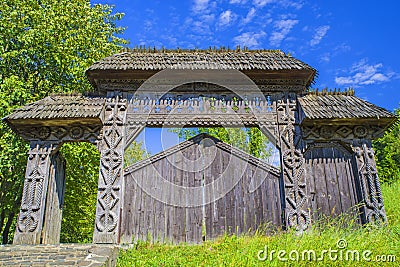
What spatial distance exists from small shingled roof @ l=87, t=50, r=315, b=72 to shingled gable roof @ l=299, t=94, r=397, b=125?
93 cm

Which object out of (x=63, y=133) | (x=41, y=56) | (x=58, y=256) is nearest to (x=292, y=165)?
(x=58, y=256)

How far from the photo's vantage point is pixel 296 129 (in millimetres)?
8836

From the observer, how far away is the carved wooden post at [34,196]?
7.91 m

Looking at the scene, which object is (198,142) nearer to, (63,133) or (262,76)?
(262,76)

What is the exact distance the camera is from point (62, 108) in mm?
8562

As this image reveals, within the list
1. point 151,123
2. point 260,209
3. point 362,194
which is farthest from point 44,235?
point 362,194

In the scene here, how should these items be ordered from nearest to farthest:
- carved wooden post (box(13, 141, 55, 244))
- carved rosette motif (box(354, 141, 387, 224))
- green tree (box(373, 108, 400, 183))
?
carved wooden post (box(13, 141, 55, 244)), carved rosette motif (box(354, 141, 387, 224)), green tree (box(373, 108, 400, 183))

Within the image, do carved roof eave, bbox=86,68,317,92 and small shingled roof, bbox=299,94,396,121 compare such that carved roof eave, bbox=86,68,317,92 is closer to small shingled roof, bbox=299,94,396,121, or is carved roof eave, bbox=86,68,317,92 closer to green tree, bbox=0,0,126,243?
small shingled roof, bbox=299,94,396,121

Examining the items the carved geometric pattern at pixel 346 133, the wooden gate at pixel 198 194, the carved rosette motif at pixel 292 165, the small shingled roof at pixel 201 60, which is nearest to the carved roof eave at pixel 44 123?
the small shingled roof at pixel 201 60

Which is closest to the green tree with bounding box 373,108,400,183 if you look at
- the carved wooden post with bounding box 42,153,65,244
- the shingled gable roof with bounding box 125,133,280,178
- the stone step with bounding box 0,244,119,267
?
the shingled gable roof with bounding box 125,133,280,178

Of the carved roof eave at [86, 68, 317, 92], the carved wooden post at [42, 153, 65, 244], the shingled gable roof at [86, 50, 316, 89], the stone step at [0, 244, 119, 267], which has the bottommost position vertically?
the stone step at [0, 244, 119, 267]

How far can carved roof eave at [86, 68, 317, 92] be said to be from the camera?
8.79m

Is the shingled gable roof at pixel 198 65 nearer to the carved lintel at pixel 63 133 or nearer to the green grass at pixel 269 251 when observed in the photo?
the carved lintel at pixel 63 133

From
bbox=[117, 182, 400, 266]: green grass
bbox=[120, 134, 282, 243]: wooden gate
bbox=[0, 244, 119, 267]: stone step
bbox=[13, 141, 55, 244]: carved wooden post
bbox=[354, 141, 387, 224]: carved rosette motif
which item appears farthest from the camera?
bbox=[120, 134, 282, 243]: wooden gate
